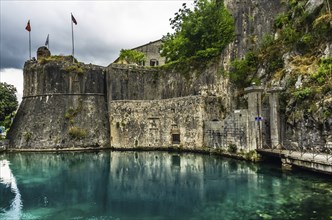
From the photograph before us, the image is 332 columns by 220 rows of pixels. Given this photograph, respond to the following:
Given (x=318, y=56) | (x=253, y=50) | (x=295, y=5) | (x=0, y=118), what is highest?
(x=295, y=5)

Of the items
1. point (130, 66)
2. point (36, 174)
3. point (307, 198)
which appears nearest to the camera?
point (307, 198)

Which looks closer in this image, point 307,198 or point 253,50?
point 307,198

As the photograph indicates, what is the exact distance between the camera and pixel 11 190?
12.7 meters

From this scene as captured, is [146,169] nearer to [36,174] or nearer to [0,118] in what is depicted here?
[36,174]

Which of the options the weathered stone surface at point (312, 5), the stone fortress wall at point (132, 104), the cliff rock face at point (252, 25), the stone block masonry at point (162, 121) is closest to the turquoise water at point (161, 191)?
the stone block masonry at point (162, 121)

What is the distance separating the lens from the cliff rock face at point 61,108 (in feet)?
82.8

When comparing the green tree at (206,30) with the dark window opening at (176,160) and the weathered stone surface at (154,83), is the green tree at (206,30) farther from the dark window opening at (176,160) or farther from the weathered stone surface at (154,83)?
the dark window opening at (176,160)

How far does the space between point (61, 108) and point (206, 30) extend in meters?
Result: 15.8

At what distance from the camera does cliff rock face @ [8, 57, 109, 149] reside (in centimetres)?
2525

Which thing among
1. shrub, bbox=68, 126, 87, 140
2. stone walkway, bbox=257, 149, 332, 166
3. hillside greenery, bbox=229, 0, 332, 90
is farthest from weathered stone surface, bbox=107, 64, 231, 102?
stone walkway, bbox=257, 149, 332, 166

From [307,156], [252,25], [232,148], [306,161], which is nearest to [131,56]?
[252,25]

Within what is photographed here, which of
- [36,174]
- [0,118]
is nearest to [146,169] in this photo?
[36,174]

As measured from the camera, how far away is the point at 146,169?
55.5 ft

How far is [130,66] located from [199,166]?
597 inches
